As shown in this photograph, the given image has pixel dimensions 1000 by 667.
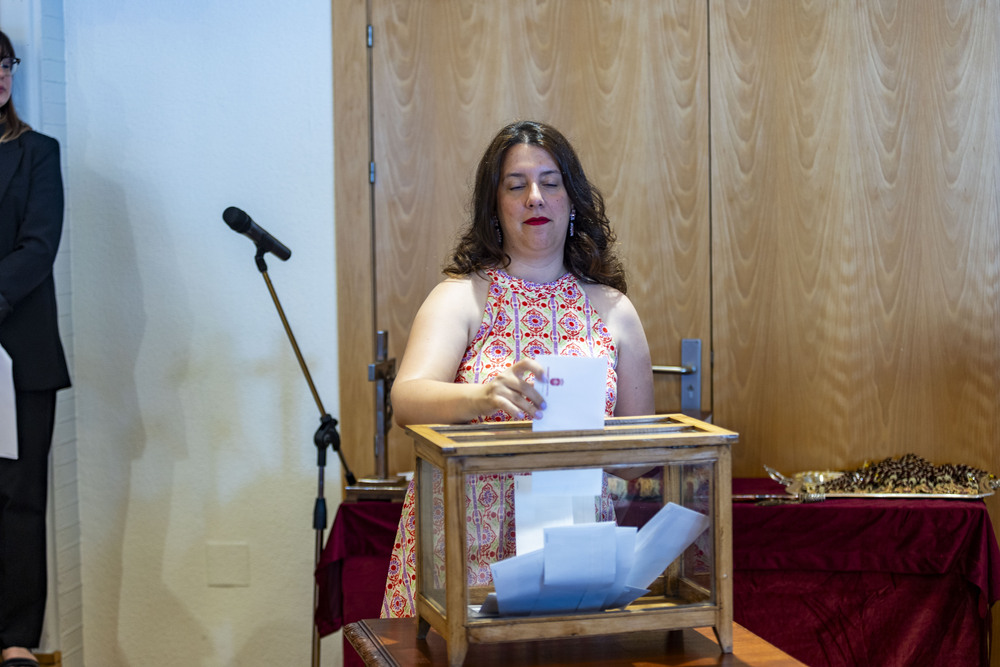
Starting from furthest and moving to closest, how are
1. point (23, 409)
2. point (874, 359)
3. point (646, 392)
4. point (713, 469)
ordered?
point (874, 359), point (23, 409), point (646, 392), point (713, 469)

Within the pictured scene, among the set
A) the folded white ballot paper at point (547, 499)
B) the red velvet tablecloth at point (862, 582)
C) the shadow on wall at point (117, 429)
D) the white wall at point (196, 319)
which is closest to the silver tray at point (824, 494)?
the red velvet tablecloth at point (862, 582)

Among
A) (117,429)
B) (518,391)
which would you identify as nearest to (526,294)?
(518,391)

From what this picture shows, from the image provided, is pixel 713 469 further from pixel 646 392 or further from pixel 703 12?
pixel 703 12

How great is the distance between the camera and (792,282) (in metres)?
3.18

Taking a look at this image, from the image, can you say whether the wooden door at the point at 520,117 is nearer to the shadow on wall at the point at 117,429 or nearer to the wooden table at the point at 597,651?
the shadow on wall at the point at 117,429

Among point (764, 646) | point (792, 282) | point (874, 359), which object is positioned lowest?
point (764, 646)

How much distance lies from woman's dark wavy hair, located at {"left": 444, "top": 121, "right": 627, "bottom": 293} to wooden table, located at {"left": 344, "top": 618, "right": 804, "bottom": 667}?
74 centimetres

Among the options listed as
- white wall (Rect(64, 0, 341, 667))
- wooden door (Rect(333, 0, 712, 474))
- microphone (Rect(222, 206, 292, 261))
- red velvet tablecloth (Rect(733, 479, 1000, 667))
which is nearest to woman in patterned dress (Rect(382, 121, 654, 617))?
microphone (Rect(222, 206, 292, 261))

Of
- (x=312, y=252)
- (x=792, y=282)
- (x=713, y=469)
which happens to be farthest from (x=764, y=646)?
(x=312, y=252)

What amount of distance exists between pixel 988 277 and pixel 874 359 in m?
0.42

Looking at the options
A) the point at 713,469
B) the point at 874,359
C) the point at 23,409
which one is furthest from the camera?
the point at 874,359

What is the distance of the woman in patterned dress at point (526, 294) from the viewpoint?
1738 mm

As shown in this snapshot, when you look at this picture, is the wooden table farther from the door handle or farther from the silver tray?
the door handle

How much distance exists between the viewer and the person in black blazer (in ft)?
9.55
